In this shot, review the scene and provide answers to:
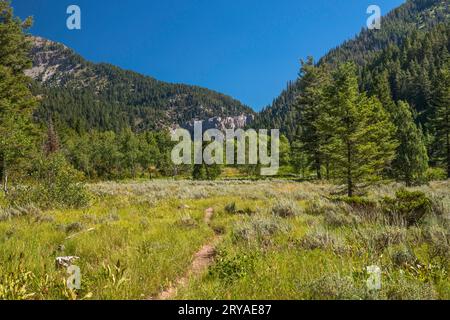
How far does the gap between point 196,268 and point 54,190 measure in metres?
10.6

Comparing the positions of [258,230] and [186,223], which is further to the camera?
[186,223]

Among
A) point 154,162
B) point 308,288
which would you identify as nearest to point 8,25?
point 308,288

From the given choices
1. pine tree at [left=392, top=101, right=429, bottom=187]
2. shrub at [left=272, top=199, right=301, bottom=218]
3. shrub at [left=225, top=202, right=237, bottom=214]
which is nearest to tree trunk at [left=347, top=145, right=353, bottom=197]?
shrub at [left=272, top=199, right=301, bottom=218]

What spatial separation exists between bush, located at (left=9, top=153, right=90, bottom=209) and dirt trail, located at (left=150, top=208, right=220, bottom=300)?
329 inches

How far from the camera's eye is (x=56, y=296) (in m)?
4.32

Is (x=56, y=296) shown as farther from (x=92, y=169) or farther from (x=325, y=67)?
(x=92, y=169)

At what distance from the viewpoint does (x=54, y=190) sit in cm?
1361

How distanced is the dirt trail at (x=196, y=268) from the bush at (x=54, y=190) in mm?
8345

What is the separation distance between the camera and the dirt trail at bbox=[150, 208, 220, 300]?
4.66 metres

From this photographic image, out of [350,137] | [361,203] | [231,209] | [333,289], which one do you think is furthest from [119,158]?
[333,289]

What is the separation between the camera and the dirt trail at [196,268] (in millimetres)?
4662

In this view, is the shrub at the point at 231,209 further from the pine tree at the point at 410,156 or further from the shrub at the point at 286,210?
the pine tree at the point at 410,156

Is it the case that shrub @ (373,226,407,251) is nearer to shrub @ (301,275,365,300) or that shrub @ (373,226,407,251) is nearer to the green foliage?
shrub @ (301,275,365,300)

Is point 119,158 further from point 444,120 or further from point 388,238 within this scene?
point 388,238
